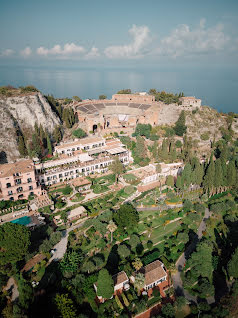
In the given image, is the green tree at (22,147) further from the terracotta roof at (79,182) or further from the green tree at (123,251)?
the green tree at (123,251)

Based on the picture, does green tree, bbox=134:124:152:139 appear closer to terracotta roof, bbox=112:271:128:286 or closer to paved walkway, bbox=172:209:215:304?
paved walkway, bbox=172:209:215:304

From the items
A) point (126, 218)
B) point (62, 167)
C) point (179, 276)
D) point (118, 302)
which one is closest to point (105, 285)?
point (118, 302)

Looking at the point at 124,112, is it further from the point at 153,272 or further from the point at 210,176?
the point at 153,272

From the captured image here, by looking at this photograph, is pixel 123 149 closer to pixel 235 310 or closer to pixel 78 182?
pixel 78 182

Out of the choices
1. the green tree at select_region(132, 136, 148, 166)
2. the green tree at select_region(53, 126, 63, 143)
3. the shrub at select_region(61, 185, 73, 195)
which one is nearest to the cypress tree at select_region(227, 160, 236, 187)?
the green tree at select_region(132, 136, 148, 166)

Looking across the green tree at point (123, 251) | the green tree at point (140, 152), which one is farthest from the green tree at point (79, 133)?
the green tree at point (123, 251)
